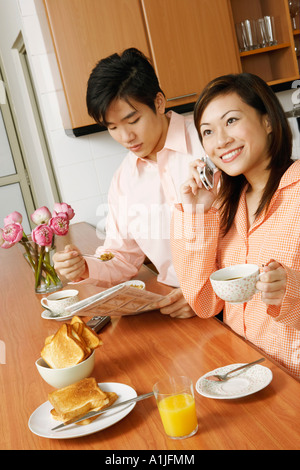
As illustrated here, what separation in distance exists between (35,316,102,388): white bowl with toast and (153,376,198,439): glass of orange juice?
0.71 ft

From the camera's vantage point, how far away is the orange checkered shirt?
120cm

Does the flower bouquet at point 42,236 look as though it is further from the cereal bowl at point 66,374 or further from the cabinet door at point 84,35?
the cabinet door at point 84,35

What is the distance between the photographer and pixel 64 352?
1.06 meters

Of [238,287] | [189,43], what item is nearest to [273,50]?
[189,43]

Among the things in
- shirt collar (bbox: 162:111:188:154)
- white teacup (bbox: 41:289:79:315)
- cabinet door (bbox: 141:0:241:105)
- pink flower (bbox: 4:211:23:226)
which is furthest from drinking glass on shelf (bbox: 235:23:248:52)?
white teacup (bbox: 41:289:79:315)

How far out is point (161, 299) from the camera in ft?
4.56

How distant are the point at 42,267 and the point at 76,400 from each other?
36.6 inches

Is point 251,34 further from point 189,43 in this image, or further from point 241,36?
point 189,43

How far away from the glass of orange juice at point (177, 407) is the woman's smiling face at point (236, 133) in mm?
609

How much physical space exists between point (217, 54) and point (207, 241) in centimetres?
182

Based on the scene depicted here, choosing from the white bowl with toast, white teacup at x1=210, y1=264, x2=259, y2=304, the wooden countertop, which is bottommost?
the wooden countertop

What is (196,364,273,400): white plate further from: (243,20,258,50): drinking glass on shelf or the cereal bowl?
(243,20,258,50): drinking glass on shelf

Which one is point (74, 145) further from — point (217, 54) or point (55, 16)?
point (217, 54)

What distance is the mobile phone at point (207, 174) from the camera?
1.37m
